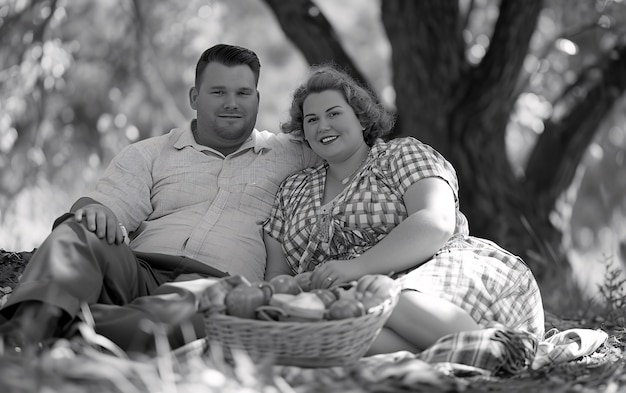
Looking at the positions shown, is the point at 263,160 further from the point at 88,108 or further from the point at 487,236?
the point at 88,108

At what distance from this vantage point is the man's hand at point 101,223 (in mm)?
3067

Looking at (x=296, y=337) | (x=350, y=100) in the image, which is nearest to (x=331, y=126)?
(x=350, y=100)

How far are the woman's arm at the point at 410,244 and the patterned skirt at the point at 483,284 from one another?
0.23 ft

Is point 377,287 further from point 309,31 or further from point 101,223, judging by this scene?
point 309,31

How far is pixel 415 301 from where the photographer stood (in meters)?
3.01

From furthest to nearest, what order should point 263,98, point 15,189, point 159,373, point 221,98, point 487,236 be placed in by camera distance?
point 263,98
point 15,189
point 487,236
point 221,98
point 159,373

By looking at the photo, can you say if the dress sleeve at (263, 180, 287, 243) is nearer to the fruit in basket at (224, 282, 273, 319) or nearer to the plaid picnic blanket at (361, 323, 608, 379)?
the plaid picnic blanket at (361, 323, 608, 379)

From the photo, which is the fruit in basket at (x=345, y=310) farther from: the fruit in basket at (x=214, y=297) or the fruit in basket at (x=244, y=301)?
the fruit in basket at (x=214, y=297)

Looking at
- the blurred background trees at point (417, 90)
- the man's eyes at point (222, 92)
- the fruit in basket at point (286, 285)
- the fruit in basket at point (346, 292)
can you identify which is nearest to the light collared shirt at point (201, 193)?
the man's eyes at point (222, 92)

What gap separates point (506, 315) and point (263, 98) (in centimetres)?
1279

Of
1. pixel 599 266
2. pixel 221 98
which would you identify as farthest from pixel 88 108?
pixel 599 266

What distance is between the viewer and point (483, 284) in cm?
321

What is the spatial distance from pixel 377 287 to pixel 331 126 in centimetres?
102

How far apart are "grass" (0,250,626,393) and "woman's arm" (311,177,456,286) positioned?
0.54m
